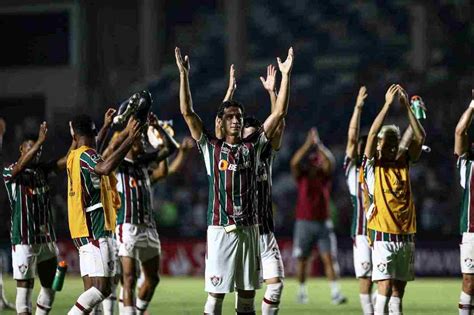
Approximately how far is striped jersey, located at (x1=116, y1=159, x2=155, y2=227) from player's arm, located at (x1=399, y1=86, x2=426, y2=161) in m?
3.21

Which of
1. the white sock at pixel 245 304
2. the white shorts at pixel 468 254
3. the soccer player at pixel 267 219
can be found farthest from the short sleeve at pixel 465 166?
the white sock at pixel 245 304

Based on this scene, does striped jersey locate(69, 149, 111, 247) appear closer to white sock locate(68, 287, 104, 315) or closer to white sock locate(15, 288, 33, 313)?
white sock locate(68, 287, 104, 315)

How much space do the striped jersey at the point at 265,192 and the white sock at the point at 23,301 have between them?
271cm

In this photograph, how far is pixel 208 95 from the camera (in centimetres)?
3056

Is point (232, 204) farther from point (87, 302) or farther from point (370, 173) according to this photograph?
point (370, 173)

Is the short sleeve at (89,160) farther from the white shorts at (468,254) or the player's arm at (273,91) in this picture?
the white shorts at (468,254)

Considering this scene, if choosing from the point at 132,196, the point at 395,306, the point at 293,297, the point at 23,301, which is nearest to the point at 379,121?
the point at 395,306

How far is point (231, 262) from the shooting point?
373 inches

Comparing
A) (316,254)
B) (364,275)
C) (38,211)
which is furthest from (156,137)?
(316,254)

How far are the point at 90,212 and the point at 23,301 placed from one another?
181 cm

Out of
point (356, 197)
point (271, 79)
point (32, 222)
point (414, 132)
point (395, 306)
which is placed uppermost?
point (271, 79)

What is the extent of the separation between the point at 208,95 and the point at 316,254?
9.55 metres

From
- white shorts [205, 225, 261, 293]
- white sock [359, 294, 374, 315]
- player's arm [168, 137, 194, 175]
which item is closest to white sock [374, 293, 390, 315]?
white shorts [205, 225, 261, 293]

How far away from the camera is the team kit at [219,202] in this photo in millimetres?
9562
